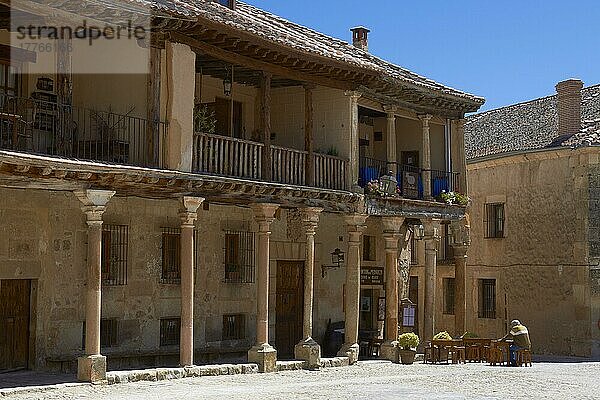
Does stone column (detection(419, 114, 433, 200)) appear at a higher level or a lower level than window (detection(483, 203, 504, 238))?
higher

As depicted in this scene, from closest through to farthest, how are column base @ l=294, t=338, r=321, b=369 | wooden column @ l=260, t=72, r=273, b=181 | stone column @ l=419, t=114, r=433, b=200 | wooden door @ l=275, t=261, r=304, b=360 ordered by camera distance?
wooden column @ l=260, t=72, r=273, b=181 < column base @ l=294, t=338, r=321, b=369 < wooden door @ l=275, t=261, r=304, b=360 < stone column @ l=419, t=114, r=433, b=200

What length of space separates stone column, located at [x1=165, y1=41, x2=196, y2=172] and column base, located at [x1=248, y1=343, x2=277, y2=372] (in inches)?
164

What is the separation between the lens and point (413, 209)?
76.1ft

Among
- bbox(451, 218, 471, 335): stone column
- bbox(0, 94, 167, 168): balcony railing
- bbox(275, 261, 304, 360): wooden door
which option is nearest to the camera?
bbox(0, 94, 167, 168): balcony railing

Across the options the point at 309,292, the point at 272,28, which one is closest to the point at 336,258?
the point at 309,292

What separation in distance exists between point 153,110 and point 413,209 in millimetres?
8633

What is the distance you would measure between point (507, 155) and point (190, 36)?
617 inches

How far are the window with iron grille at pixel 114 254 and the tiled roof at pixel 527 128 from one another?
14.9 metres

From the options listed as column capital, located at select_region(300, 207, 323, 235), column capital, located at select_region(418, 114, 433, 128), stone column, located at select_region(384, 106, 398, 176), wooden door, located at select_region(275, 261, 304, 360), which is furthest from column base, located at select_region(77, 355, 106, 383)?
column capital, located at select_region(418, 114, 433, 128)

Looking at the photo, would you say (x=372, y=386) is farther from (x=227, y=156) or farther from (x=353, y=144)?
(x=353, y=144)

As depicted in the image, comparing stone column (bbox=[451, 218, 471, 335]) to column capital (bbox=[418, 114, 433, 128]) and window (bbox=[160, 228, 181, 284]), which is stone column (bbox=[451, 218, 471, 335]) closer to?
column capital (bbox=[418, 114, 433, 128])

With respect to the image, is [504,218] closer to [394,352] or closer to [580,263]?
[580,263]

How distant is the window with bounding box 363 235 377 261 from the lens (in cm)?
2623

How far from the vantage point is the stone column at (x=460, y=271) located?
2480cm
